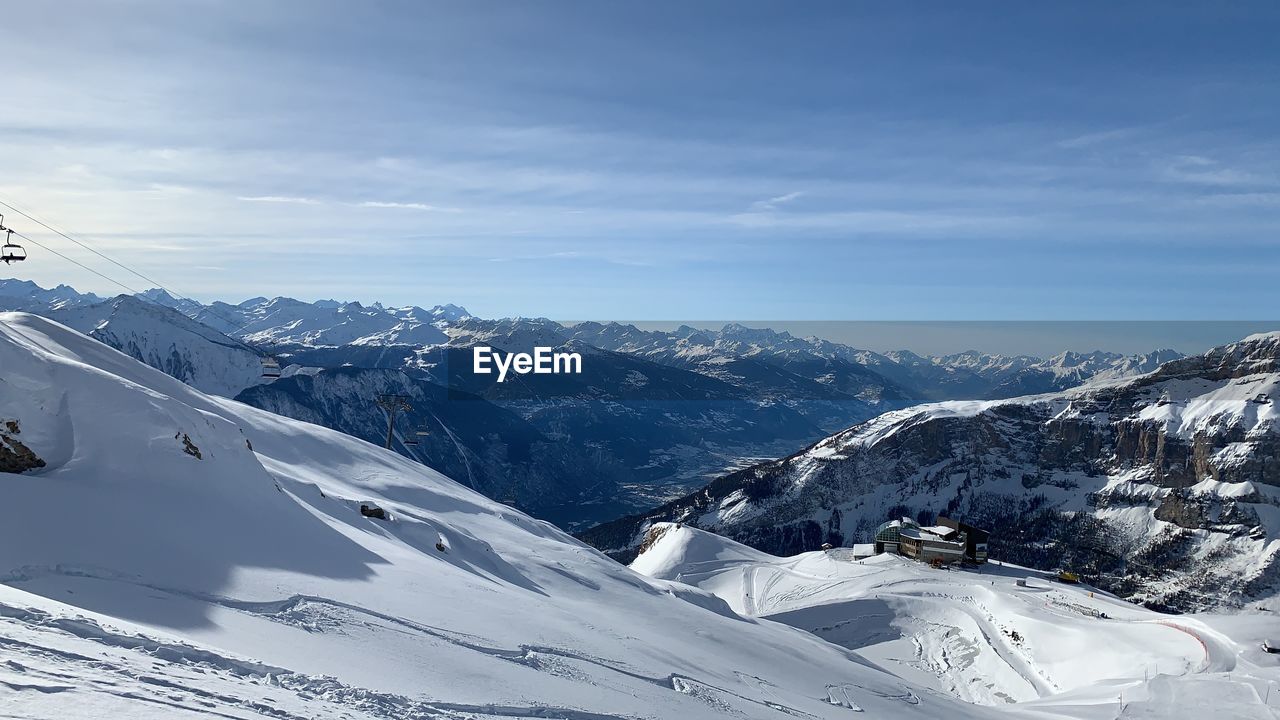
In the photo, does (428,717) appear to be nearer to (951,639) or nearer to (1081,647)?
(1081,647)

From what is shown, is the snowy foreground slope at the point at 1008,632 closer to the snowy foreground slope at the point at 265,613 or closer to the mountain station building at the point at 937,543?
the mountain station building at the point at 937,543

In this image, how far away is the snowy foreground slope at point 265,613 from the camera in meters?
12.1

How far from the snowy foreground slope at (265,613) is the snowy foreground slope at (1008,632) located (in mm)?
14493

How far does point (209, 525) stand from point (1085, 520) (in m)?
223

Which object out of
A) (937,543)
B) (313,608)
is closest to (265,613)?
(313,608)

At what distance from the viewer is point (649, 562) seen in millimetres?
105125

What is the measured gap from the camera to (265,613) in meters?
16.7

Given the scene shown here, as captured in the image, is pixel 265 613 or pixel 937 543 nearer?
pixel 265 613

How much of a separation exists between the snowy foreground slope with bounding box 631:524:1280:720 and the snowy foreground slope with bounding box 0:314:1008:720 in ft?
47.5

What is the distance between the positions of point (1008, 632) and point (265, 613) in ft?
205

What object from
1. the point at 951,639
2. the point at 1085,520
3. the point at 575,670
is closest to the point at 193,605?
the point at 575,670

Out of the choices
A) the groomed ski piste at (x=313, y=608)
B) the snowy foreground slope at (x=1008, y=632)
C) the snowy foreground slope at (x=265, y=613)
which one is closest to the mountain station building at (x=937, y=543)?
the snowy foreground slope at (x=1008, y=632)

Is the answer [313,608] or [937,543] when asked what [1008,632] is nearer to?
[937,543]

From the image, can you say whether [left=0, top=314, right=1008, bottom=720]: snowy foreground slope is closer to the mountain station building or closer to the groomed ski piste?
the groomed ski piste
